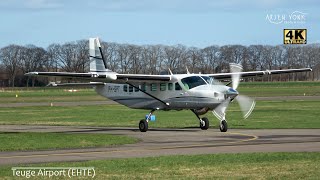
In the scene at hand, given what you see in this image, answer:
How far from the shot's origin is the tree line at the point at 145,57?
588ft

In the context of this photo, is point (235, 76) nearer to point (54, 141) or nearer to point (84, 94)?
point (54, 141)

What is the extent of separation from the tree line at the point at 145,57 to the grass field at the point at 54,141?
146 m

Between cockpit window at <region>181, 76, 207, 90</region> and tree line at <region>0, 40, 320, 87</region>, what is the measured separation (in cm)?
13967

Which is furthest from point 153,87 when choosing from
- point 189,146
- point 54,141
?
point 189,146

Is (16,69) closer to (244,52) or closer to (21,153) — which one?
(244,52)

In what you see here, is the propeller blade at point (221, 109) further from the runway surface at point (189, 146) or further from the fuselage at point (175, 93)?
the runway surface at point (189, 146)

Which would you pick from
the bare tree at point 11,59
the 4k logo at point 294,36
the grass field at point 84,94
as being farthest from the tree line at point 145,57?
the 4k logo at point 294,36

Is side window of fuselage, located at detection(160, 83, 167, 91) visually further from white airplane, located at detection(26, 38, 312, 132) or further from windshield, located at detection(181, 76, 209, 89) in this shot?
windshield, located at detection(181, 76, 209, 89)

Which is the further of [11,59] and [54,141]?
[11,59]

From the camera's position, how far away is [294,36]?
136 feet

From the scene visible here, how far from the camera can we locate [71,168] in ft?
54.2

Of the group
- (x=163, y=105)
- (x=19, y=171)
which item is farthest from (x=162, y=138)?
(x=19, y=171)

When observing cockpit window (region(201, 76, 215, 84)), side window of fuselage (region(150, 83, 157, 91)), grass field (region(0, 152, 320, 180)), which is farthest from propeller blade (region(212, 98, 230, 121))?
grass field (region(0, 152, 320, 180))

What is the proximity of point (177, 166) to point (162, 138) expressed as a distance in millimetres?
10897
